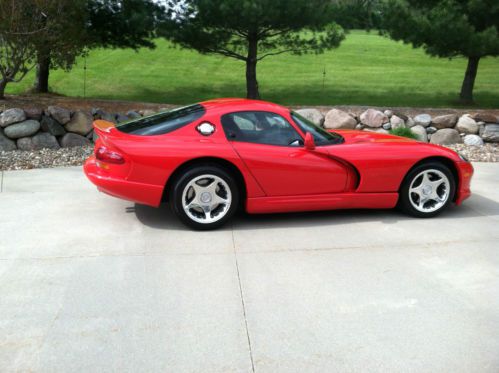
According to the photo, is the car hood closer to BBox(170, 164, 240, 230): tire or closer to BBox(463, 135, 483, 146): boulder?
BBox(170, 164, 240, 230): tire

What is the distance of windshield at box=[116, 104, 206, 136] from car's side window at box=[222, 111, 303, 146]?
1.08 ft

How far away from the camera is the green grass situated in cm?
1539

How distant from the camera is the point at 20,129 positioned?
29.1ft

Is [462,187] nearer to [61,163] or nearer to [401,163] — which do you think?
[401,163]

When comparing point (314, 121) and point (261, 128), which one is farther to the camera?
point (314, 121)

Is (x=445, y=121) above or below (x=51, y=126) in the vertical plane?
above

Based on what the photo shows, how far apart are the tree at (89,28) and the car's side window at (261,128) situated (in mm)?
5588

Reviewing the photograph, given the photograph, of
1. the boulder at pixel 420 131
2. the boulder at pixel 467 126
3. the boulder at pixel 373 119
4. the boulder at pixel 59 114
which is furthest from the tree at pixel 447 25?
the boulder at pixel 59 114

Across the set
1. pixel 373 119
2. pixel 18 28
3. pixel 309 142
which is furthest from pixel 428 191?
pixel 18 28

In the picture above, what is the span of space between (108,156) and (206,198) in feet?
3.27

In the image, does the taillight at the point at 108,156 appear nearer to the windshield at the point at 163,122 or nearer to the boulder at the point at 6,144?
the windshield at the point at 163,122

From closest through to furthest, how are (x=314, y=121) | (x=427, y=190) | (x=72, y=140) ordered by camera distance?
(x=427, y=190)
(x=72, y=140)
(x=314, y=121)

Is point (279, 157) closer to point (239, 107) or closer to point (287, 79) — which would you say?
point (239, 107)

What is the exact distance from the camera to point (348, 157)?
559cm
